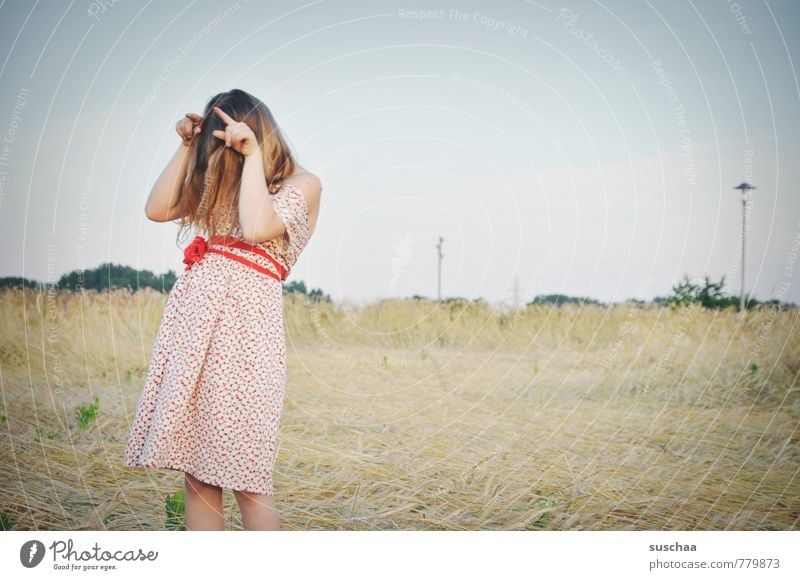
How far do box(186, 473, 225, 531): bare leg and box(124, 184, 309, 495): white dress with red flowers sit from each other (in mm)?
60

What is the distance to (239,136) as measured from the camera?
193 centimetres

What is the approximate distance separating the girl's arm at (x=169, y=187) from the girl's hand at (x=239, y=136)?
0.17 meters

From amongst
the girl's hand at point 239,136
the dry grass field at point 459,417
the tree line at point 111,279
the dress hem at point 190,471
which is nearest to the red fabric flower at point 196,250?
the girl's hand at point 239,136

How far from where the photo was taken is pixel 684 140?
3088 mm

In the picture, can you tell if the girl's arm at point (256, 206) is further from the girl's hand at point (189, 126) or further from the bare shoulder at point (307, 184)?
the girl's hand at point (189, 126)

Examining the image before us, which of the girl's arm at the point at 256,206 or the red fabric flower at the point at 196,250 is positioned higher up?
the girl's arm at the point at 256,206

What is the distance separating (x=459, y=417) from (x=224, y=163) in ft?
6.01

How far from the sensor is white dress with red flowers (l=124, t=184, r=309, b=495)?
1935 mm

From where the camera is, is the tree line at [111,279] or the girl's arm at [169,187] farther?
the tree line at [111,279]

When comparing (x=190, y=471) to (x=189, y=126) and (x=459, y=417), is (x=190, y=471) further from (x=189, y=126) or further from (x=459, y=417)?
(x=459, y=417)

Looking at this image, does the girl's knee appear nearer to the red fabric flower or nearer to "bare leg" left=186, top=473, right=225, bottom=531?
"bare leg" left=186, top=473, right=225, bottom=531

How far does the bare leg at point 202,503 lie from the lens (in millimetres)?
2010

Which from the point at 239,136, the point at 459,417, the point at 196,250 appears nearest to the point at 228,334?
the point at 196,250
